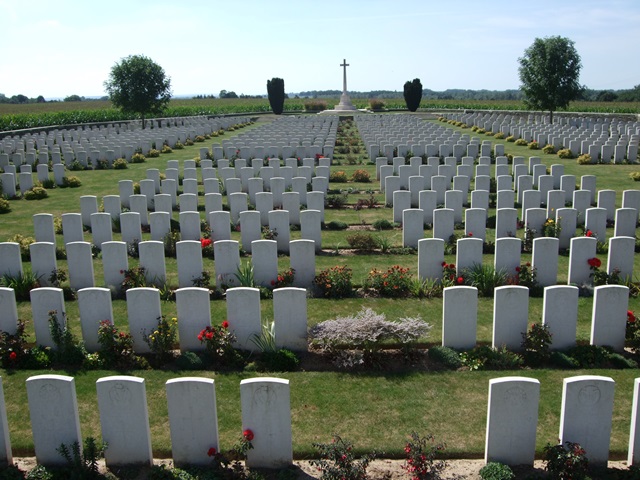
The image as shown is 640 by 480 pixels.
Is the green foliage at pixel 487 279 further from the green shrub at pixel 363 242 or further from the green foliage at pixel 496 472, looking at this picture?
the green foliage at pixel 496 472

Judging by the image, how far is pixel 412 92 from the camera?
68.1 m

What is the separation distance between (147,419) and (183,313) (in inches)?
108

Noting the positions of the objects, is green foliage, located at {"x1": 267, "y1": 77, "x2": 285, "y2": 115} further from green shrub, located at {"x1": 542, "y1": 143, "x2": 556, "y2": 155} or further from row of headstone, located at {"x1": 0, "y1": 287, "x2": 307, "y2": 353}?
row of headstone, located at {"x1": 0, "y1": 287, "x2": 307, "y2": 353}

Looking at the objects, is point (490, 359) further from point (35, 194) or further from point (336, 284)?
point (35, 194)

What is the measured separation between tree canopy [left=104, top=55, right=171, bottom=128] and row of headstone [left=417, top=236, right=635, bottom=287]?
36906 millimetres

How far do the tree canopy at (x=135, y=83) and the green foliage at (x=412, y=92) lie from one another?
3276cm

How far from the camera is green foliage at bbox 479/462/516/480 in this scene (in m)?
5.74

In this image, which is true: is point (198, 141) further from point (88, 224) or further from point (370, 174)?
point (88, 224)

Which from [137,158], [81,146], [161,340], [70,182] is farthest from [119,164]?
[161,340]

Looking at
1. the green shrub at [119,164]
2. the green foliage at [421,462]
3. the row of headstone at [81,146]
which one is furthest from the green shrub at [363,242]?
the row of headstone at [81,146]

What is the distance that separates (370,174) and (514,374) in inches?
664

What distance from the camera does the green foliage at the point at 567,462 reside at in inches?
221

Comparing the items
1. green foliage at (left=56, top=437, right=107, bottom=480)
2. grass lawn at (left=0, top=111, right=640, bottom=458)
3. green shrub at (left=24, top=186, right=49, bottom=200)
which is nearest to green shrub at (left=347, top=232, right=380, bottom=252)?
grass lawn at (left=0, top=111, right=640, bottom=458)

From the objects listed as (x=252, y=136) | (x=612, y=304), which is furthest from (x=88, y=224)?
(x=252, y=136)
